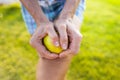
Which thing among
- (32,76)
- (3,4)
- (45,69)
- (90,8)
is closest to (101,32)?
(90,8)

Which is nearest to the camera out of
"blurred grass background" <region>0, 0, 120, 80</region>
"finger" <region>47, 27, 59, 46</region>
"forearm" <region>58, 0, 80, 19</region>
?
"finger" <region>47, 27, 59, 46</region>

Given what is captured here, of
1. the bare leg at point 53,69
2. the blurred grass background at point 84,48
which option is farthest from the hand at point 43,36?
the blurred grass background at point 84,48

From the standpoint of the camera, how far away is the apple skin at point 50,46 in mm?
1403

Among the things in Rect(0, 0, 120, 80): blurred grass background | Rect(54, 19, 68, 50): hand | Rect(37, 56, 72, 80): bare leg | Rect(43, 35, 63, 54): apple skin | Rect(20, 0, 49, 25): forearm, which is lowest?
Rect(0, 0, 120, 80): blurred grass background

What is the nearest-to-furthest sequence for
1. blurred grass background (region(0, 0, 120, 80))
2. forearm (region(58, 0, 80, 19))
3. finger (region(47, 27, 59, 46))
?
finger (region(47, 27, 59, 46)) < forearm (region(58, 0, 80, 19)) < blurred grass background (region(0, 0, 120, 80))

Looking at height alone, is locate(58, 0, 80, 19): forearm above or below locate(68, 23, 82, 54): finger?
above

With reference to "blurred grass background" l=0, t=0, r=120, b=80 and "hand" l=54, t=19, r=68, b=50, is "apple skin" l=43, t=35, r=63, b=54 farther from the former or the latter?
"blurred grass background" l=0, t=0, r=120, b=80

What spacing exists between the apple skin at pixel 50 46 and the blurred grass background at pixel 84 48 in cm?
103

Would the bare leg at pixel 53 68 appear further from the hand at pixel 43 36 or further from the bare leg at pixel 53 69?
the hand at pixel 43 36

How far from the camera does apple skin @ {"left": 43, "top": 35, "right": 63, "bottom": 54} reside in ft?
4.60

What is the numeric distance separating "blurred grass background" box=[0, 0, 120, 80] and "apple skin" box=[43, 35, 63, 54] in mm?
1029

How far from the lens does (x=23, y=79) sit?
2.43 metres

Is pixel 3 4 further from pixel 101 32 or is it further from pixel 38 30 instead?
pixel 38 30

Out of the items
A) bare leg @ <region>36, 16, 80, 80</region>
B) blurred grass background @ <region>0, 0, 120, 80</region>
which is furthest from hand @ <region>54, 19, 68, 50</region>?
blurred grass background @ <region>0, 0, 120, 80</region>
